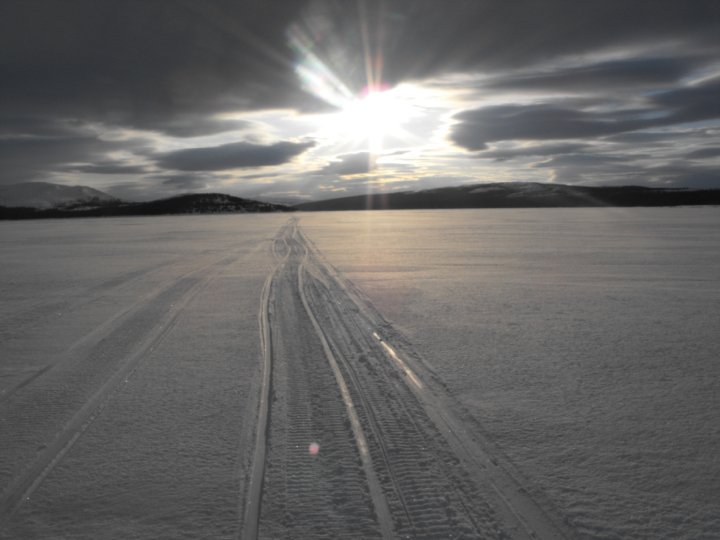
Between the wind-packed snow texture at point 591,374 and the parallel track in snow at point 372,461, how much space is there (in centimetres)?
29

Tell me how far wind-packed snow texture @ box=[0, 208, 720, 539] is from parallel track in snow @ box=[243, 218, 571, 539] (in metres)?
0.02

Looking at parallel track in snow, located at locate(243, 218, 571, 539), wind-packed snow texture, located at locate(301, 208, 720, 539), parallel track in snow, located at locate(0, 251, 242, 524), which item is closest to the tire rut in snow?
parallel track in snow, located at locate(243, 218, 571, 539)

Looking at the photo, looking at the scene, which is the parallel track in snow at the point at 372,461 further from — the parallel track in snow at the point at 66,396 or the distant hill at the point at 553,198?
the distant hill at the point at 553,198

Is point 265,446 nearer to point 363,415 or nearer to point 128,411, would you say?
point 363,415

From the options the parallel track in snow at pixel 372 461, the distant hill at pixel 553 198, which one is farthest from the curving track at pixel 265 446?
the distant hill at pixel 553 198

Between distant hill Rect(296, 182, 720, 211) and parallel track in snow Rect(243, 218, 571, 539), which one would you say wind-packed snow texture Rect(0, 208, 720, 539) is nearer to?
parallel track in snow Rect(243, 218, 571, 539)

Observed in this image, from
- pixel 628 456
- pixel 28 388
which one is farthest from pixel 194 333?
pixel 628 456

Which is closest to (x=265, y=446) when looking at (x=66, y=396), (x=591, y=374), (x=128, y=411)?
(x=128, y=411)

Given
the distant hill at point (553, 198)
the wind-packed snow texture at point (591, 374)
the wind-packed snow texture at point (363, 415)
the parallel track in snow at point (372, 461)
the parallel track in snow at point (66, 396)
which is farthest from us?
the distant hill at point (553, 198)

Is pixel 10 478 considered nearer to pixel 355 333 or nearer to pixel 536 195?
pixel 355 333

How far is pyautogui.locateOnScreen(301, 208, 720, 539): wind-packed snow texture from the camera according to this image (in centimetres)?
305

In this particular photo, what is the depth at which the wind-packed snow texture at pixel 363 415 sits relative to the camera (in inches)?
114

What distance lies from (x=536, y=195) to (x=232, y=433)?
174161mm

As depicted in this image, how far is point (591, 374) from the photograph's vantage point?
5.12 metres
